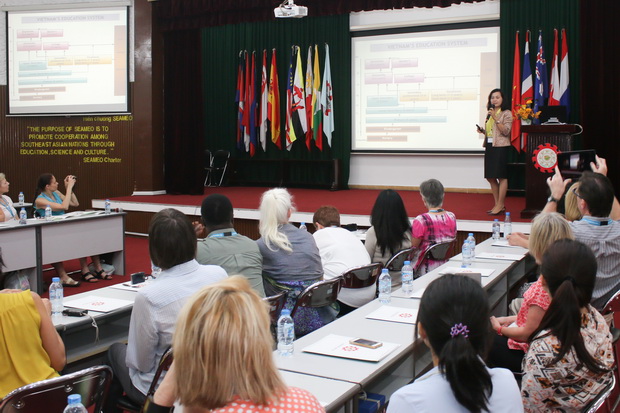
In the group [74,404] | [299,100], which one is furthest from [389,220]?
[299,100]

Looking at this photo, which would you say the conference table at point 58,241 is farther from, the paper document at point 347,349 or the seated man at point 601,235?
the seated man at point 601,235

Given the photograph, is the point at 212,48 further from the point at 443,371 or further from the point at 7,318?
the point at 443,371

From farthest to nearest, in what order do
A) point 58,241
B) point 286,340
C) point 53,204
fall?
1. point 53,204
2. point 58,241
3. point 286,340

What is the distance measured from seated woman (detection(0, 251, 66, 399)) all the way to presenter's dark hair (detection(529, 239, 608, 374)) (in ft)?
6.05

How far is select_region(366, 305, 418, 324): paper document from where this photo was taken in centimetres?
292

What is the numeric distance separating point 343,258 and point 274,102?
7.09m

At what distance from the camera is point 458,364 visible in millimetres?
1625

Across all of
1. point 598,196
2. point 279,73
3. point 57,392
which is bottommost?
point 57,392

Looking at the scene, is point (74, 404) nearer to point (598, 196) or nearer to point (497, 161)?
point (598, 196)

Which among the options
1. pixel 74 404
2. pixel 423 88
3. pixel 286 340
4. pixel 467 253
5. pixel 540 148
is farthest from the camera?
pixel 423 88

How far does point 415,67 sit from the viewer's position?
32.4 feet

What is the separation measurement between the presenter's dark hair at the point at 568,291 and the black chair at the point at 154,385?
1.38 m

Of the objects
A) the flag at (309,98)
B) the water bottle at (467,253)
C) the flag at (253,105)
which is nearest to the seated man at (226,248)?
the water bottle at (467,253)

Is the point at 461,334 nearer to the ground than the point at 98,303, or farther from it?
farther from it
